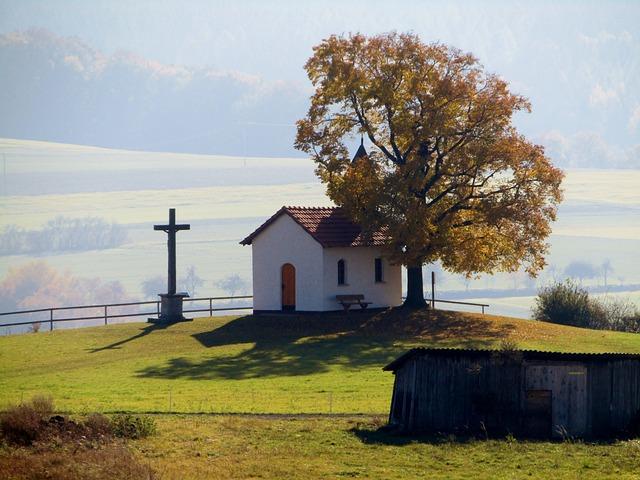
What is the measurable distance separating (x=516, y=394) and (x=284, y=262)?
28.6 meters

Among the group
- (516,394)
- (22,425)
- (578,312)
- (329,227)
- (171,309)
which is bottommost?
(22,425)

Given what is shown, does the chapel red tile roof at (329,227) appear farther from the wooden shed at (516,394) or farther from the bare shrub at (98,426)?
the bare shrub at (98,426)

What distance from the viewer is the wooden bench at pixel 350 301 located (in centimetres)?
5944

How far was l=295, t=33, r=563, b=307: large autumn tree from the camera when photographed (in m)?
58.3

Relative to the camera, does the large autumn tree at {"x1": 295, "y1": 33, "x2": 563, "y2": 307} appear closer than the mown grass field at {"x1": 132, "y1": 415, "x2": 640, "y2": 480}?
No

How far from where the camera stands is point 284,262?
60.5 meters

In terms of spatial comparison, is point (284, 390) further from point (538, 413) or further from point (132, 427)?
point (538, 413)

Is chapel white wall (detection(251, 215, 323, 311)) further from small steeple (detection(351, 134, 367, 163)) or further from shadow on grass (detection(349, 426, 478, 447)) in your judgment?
shadow on grass (detection(349, 426, 478, 447))

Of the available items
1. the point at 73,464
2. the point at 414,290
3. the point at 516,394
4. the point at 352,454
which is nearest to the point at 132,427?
the point at 73,464

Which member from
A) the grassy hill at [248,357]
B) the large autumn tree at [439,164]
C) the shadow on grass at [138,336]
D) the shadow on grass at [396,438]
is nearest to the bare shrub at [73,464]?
the shadow on grass at [396,438]

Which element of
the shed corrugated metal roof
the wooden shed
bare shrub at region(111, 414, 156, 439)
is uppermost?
the shed corrugated metal roof

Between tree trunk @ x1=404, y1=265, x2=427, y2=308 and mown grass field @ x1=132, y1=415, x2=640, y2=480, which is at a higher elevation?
tree trunk @ x1=404, y1=265, x2=427, y2=308

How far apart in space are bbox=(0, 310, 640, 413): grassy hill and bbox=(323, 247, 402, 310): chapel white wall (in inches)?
58.5

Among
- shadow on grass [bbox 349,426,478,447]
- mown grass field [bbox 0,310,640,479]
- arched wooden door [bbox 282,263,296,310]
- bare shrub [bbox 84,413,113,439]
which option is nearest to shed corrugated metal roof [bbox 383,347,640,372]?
shadow on grass [bbox 349,426,478,447]
